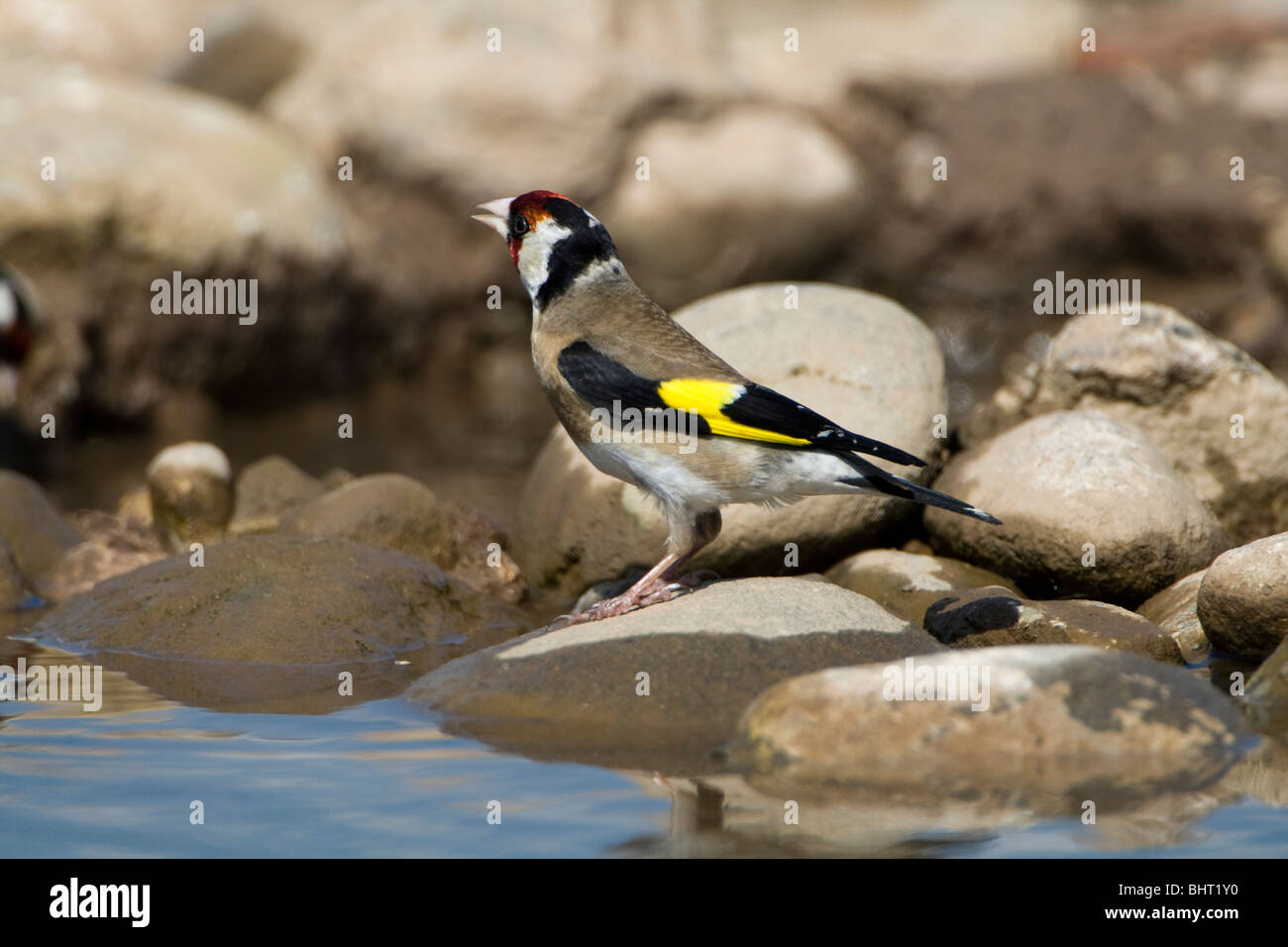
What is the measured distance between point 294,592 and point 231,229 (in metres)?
6.84

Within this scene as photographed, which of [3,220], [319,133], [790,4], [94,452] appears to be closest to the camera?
[3,220]

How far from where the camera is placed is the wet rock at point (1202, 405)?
25.9ft

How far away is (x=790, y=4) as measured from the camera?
19766 millimetres

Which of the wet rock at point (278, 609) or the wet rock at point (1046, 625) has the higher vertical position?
the wet rock at point (278, 609)

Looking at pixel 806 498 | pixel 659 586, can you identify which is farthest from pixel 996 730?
pixel 806 498

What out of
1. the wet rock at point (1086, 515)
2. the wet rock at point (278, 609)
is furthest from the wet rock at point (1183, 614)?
the wet rock at point (278, 609)

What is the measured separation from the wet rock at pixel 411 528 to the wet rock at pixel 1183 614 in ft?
10.6

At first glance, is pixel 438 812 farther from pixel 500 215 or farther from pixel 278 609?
pixel 500 215

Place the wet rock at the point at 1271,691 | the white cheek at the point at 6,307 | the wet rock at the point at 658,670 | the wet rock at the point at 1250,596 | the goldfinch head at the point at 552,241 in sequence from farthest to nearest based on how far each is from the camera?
1. the white cheek at the point at 6,307
2. the goldfinch head at the point at 552,241
3. the wet rock at the point at 1250,596
4. the wet rock at the point at 1271,691
5. the wet rock at the point at 658,670

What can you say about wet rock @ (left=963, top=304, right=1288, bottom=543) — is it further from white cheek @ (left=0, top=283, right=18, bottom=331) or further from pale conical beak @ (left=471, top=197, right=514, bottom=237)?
white cheek @ (left=0, top=283, right=18, bottom=331)

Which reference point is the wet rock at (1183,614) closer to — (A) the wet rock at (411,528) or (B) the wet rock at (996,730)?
(B) the wet rock at (996,730)

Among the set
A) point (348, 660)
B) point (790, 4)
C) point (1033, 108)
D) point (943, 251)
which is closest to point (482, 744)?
point (348, 660)
